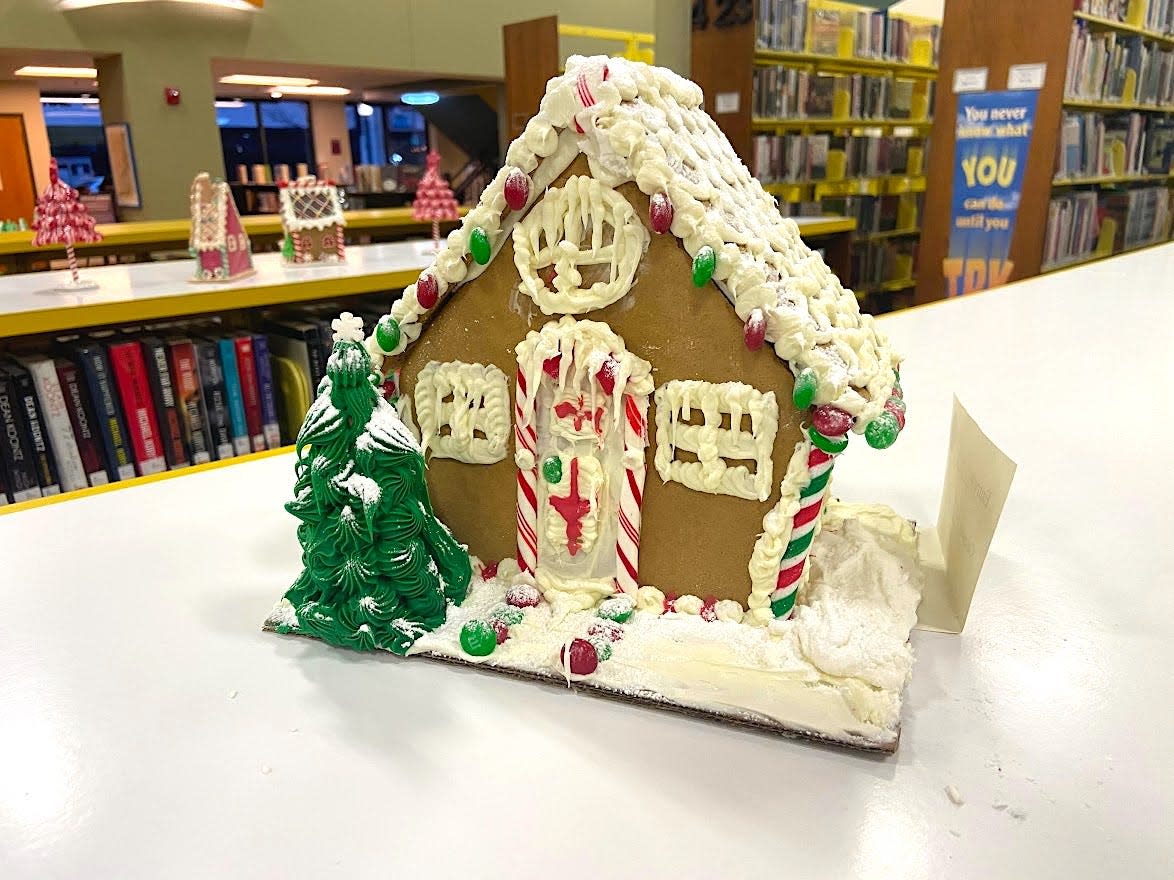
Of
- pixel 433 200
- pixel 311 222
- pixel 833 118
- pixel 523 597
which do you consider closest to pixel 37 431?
pixel 311 222

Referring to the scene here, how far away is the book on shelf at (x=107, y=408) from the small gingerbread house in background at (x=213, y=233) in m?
0.40

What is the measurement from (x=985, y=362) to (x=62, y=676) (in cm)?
181

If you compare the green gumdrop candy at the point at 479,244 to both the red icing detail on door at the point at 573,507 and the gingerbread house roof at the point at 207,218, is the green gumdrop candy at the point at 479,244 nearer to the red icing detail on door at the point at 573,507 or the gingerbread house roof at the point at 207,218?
the red icing detail on door at the point at 573,507

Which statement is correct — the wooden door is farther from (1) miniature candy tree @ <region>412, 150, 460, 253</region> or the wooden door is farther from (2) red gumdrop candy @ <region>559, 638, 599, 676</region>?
(2) red gumdrop candy @ <region>559, 638, 599, 676</region>

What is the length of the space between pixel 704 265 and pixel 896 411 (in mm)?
225

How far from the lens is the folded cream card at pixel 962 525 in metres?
0.85

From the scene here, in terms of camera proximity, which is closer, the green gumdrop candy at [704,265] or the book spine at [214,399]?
the green gumdrop candy at [704,265]

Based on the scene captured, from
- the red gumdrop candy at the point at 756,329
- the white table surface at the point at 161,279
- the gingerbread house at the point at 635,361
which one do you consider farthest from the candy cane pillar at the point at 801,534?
the white table surface at the point at 161,279

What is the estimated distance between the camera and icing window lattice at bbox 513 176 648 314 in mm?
806

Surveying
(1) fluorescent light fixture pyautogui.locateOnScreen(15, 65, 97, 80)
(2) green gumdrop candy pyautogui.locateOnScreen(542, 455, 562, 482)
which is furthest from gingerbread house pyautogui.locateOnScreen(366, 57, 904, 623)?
(1) fluorescent light fixture pyautogui.locateOnScreen(15, 65, 97, 80)

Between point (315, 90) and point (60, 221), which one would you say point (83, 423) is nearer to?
point (60, 221)

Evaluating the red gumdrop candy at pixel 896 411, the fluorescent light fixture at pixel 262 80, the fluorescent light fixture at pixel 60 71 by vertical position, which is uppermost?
the fluorescent light fixture at pixel 60 71

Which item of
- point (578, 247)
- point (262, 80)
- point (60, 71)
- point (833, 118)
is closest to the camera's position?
point (578, 247)

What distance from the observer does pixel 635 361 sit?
83cm
